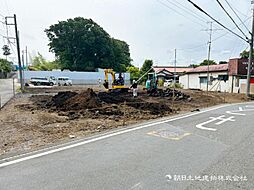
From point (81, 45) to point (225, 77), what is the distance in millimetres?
41524

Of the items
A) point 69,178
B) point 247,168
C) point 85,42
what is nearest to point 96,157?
point 69,178

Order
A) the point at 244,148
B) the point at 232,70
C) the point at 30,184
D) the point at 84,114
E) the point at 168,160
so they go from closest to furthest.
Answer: the point at 30,184
the point at 168,160
the point at 244,148
the point at 84,114
the point at 232,70

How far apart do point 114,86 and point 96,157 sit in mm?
17716

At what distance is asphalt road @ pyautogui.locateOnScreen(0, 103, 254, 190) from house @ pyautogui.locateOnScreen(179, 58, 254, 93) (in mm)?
25675

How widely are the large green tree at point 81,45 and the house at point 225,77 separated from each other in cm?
3063

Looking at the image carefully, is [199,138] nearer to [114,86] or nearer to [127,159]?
[127,159]

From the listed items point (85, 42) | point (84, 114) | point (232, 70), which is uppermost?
point (85, 42)

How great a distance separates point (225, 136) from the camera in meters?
6.73

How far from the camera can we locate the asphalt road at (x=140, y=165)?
141 inches

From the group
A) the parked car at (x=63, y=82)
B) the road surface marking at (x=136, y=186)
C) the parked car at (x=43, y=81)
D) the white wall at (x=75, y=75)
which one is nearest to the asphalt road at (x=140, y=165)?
the road surface marking at (x=136, y=186)

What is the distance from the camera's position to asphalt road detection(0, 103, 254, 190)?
11.7 feet

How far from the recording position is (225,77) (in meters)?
31.1

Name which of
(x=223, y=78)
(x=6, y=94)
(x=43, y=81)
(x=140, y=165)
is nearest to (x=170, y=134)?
(x=140, y=165)

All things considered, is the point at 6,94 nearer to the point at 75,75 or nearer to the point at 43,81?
the point at 43,81
